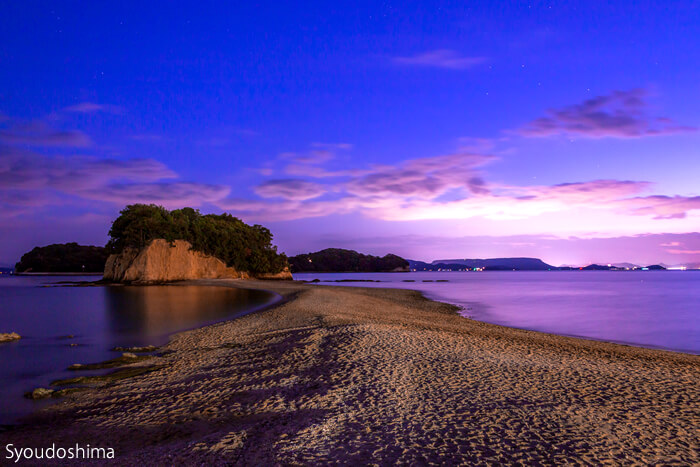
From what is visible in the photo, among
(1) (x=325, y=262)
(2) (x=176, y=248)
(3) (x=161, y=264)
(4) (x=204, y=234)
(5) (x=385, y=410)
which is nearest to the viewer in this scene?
(5) (x=385, y=410)

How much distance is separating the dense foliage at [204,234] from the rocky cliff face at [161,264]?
106 centimetres

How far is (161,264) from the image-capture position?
193ft

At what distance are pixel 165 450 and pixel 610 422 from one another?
5.75 meters

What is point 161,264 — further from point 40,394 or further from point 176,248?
point 40,394

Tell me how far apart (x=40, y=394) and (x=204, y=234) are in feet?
196

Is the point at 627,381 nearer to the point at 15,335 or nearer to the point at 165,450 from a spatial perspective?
the point at 165,450

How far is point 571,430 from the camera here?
5.21 m

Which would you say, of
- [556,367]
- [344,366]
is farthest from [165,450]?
[556,367]

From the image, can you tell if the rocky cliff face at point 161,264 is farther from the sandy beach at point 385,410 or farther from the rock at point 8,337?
the sandy beach at point 385,410

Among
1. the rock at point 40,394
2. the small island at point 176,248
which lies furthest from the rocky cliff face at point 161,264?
the rock at point 40,394

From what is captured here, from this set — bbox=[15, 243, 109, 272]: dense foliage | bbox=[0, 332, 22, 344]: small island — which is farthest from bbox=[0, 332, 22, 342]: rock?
bbox=[15, 243, 109, 272]: dense foliage

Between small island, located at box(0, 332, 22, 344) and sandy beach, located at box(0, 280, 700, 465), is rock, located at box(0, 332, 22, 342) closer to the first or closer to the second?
small island, located at box(0, 332, 22, 344)

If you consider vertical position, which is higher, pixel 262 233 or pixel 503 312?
pixel 262 233

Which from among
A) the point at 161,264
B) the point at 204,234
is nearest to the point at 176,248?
the point at 161,264
